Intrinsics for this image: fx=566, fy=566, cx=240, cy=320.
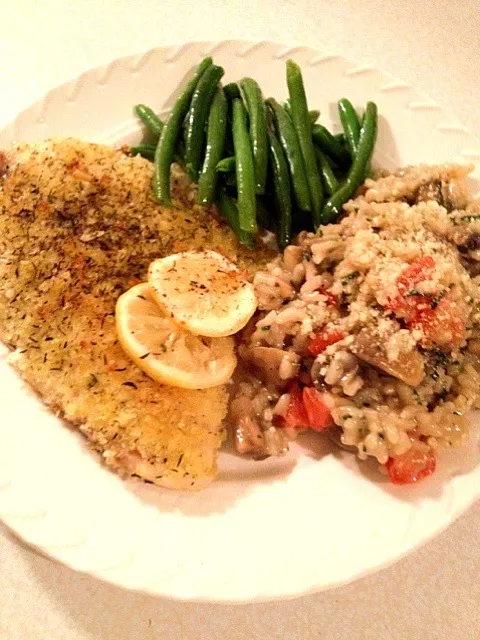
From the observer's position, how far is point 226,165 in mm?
2861

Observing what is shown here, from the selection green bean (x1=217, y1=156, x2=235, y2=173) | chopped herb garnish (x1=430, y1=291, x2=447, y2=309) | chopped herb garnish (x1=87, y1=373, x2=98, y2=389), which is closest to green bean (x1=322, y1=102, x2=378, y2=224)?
green bean (x1=217, y1=156, x2=235, y2=173)

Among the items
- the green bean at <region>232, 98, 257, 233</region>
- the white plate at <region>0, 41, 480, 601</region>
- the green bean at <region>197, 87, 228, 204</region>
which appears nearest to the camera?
the white plate at <region>0, 41, 480, 601</region>

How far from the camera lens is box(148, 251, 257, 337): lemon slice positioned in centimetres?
231

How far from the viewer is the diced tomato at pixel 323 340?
2.33m

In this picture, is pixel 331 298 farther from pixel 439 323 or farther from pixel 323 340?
pixel 439 323

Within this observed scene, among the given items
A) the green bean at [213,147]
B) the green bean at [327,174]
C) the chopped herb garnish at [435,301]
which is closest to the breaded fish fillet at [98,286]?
the green bean at [213,147]

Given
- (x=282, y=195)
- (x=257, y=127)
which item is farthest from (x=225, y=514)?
(x=257, y=127)

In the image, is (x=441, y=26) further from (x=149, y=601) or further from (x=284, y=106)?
(x=149, y=601)

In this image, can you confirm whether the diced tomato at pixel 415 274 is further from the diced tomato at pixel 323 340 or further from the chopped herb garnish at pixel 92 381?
the chopped herb garnish at pixel 92 381

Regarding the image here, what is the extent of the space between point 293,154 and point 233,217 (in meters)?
0.46

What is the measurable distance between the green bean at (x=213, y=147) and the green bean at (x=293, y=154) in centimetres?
30

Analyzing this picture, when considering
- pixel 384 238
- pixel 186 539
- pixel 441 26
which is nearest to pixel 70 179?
pixel 384 238

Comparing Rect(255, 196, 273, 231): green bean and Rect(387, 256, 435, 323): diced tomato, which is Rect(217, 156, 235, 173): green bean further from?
Rect(387, 256, 435, 323): diced tomato

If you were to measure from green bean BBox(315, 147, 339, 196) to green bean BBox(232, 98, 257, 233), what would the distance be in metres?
0.41
